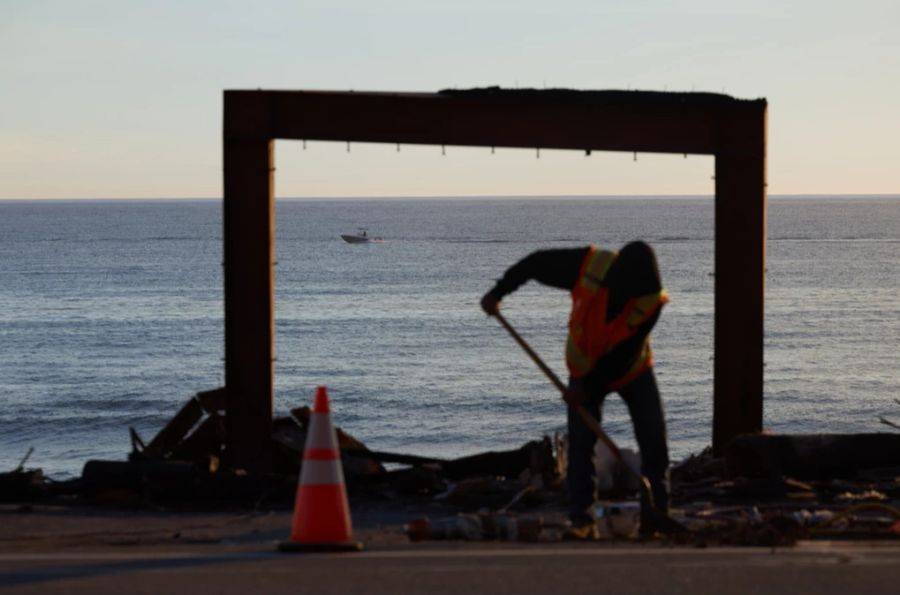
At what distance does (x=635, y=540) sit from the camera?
789cm

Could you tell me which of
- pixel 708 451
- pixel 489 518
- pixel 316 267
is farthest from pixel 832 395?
pixel 316 267

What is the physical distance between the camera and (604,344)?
802 centimetres

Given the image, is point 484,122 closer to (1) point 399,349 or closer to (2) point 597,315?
(2) point 597,315

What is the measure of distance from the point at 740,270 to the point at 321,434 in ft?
16.3

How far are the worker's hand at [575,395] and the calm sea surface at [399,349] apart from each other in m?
18.0

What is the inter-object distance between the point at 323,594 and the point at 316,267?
95.5 metres

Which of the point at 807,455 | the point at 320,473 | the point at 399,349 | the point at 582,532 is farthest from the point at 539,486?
the point at 399,349

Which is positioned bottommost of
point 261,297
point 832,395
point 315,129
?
point 832,395

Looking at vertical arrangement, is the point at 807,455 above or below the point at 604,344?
below

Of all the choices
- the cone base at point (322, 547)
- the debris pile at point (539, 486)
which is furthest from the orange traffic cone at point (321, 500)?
the debris pile at point (539, 486)

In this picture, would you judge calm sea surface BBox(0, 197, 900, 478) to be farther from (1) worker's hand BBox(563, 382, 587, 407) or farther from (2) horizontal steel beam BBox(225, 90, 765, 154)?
(1) worker's hand BBox(563, 382, 587, 407)

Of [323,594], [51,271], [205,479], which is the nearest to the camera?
[323,594]

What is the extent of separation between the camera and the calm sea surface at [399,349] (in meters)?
32.6

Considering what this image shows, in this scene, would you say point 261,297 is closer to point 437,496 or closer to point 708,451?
point 437,496
